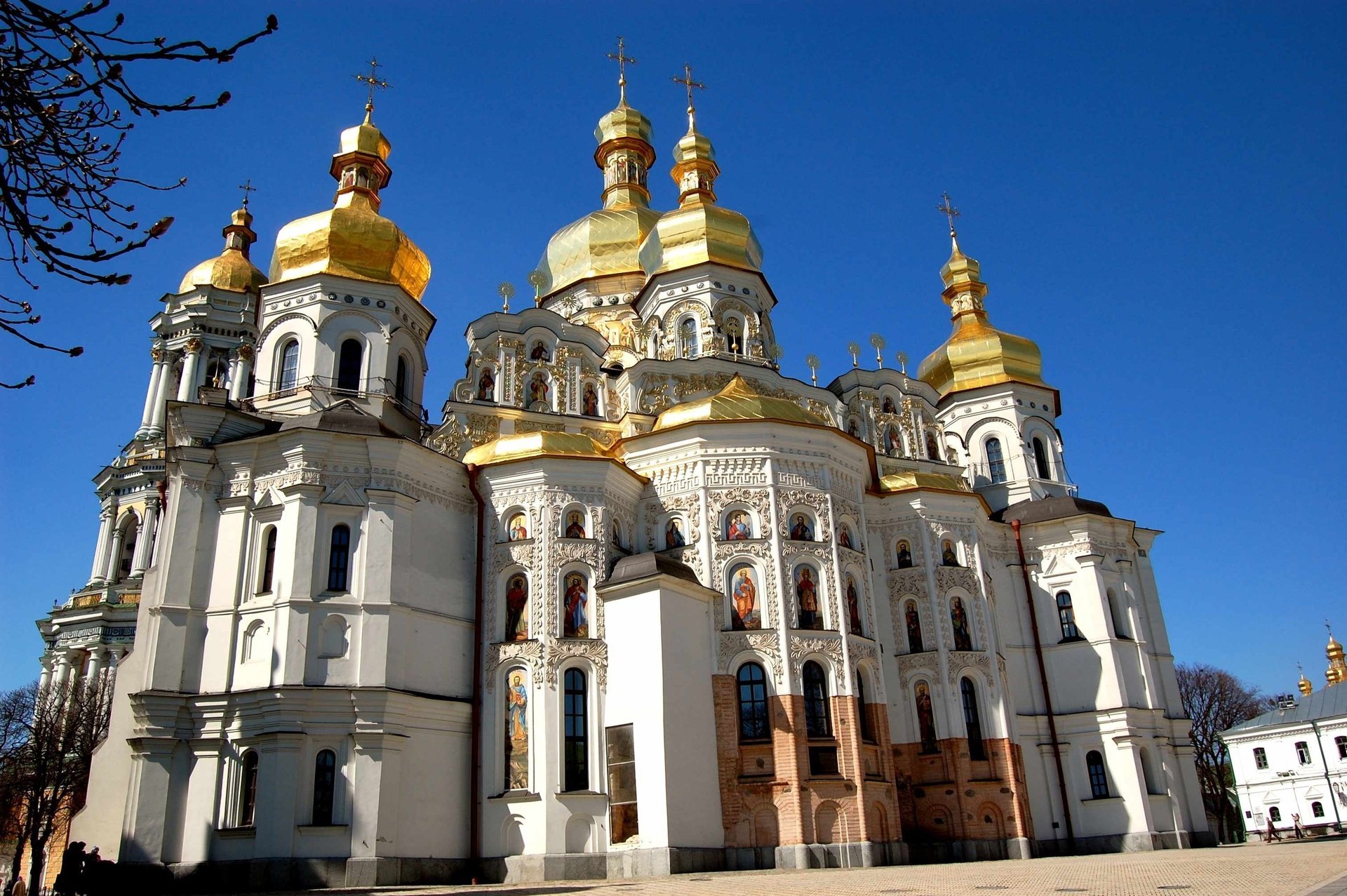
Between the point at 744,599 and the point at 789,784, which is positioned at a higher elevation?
the point at 744,599

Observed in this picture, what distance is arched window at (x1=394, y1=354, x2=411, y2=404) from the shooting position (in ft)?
82.5

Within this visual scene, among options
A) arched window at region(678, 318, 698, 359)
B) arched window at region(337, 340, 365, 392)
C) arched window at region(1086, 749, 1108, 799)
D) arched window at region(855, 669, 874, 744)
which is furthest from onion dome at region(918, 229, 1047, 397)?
arched window at region(337, 340, 365, 392)

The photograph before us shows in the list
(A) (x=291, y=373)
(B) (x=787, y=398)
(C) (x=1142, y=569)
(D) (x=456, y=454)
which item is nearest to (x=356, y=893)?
(D) (x=456, y=454)

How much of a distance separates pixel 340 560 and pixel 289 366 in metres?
7.13

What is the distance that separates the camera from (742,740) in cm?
1962

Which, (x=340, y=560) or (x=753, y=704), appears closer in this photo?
(x=340, y=560)

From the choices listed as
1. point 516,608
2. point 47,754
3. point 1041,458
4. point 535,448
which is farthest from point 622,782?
point 1041,458

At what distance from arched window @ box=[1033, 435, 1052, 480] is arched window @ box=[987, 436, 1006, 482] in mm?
1083

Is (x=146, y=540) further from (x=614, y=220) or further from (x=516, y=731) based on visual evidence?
(x=516, y=731)

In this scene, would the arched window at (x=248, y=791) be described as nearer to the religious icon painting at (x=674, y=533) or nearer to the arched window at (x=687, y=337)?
the religious icon painting at (x=674, y=533)

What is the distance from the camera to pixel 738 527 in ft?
70.1

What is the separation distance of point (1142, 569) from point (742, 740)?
14.8 m

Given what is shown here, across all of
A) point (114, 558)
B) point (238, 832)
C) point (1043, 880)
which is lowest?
point (1043, 880)

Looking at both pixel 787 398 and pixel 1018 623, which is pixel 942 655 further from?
pixel 787 398
